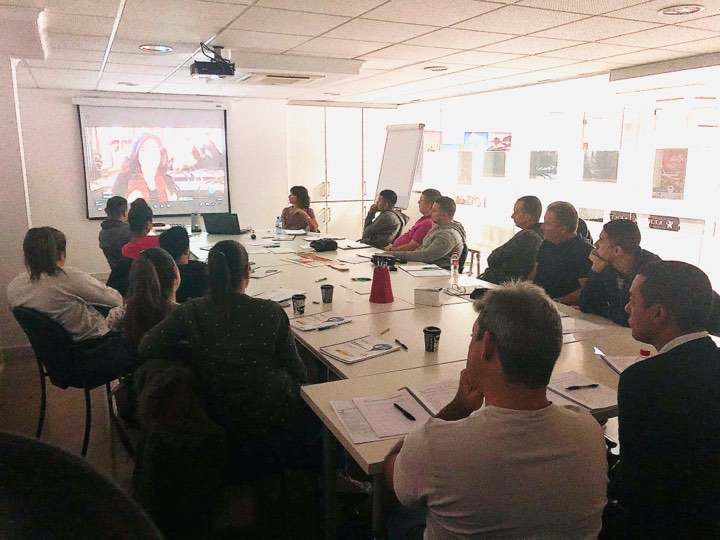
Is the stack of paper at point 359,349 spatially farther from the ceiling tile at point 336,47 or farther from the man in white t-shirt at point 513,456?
the ceiling tile at point 336,47

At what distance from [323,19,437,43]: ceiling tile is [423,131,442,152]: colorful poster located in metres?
5.75

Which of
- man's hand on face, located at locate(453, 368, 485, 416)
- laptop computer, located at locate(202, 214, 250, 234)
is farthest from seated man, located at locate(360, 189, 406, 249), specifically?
man's hand on face, located at locate(453, 368, 485, 416)

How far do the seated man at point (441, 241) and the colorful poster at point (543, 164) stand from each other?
371cm

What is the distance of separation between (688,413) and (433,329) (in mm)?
1163

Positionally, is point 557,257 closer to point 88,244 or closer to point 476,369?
point 476,369

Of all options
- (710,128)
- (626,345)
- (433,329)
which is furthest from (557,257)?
(710,128)

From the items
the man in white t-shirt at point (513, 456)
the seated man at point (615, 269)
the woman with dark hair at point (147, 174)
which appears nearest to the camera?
the man in white t-shirt at point (513, 456)

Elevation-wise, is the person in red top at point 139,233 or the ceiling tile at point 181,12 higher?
the ceiling tile at point 181,12

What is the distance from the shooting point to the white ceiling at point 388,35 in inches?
131

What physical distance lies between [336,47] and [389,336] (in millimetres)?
2902

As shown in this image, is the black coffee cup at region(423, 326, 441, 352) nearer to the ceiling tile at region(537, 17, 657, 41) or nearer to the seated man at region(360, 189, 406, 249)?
the ceiling tile at region(537, 17, 657, 41)

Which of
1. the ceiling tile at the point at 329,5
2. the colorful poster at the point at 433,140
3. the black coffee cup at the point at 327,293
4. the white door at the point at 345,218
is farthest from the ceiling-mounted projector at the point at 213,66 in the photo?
the colorful poster at the point at 433,140

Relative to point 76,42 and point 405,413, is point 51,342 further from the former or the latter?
point 76,42

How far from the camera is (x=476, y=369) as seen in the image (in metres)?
1.39
